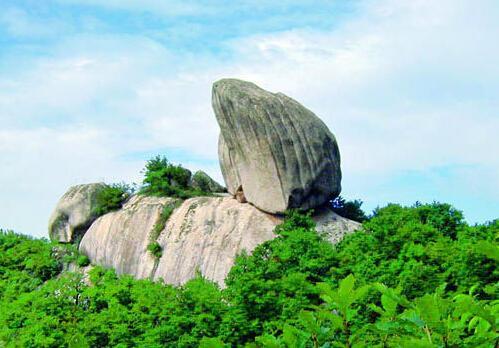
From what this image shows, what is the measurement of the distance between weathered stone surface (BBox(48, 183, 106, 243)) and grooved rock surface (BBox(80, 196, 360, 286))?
1.63 m

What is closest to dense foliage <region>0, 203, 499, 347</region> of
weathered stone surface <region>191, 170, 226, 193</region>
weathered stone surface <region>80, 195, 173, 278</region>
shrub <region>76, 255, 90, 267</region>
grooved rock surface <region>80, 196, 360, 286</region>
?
grooved rock surface <region>80, 196, 360, 286</region>

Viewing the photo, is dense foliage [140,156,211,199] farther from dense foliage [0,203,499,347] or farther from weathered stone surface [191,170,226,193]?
dense foliage [0,203,499,347]

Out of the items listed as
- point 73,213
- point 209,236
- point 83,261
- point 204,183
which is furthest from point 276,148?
point 73,213

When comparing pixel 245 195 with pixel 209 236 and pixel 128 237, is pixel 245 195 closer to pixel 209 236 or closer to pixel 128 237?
pixel 209 236

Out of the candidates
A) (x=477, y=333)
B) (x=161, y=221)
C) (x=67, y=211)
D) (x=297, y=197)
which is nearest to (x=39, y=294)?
(x=161, y=221)

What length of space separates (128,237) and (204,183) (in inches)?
111

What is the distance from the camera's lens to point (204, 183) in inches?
865

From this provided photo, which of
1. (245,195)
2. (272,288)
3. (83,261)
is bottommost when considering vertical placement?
(272,288)

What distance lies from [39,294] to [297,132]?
7142 millimetres

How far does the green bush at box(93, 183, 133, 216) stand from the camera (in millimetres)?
21859

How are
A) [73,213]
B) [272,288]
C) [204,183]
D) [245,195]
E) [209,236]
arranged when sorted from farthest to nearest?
[73,213], [204,183], [245,195], [209,236], [272,288]

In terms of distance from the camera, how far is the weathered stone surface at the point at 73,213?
22766 mm

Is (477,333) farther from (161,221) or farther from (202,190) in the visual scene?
(202,190)

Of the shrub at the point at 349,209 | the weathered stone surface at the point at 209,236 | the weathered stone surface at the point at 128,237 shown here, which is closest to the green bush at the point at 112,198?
the weathered stone surface at the point at 128,237
